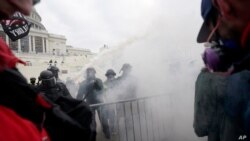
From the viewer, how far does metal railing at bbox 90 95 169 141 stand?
6711mm

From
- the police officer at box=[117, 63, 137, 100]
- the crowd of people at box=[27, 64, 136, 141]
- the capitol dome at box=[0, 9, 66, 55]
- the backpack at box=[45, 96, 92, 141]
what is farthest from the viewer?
the capitol dome at box=[0, 9, 66, 55]

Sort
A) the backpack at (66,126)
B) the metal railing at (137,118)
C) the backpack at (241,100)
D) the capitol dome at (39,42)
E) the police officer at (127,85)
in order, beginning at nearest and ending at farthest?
the backpack at (241,100) < the backpack at (66,126) < the metal railing at (137,118) < the police officer at (127,85) < the capitol dome at (39,42)

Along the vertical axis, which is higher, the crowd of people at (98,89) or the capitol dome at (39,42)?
the capitol dome at (39,42)

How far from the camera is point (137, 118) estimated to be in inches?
281

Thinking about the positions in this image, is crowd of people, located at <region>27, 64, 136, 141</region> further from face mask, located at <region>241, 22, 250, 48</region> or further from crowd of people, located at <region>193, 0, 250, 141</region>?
face mask, located at <region>241, 22, 250, 48</region>

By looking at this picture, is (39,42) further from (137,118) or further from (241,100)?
(241,100)

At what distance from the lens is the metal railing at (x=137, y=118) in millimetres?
6711

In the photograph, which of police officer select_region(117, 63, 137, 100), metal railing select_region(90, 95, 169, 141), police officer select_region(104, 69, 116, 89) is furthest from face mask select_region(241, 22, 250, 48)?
police officer select_region(104, 69, 116, 89)

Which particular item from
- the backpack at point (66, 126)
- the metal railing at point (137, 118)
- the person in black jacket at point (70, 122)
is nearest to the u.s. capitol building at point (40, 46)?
the metal railing at point (137, 118)

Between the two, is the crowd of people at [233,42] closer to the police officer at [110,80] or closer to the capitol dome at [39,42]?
the police officer at [110,80]

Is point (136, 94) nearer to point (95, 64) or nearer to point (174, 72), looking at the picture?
point (174, 72)

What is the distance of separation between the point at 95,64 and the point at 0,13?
20.9 metres

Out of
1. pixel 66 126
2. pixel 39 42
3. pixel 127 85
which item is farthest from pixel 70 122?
pixel 39 42

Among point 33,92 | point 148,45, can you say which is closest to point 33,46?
point 148,45
